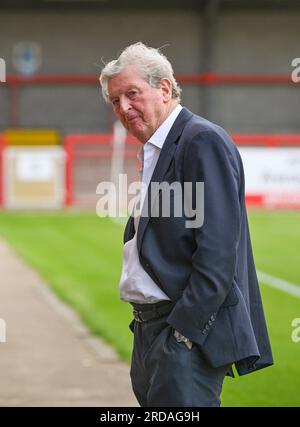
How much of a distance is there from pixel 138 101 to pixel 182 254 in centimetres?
61

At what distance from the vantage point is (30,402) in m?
7.00

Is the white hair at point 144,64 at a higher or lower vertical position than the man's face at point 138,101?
higher

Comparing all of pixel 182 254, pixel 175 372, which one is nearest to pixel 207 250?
pixel 182 254

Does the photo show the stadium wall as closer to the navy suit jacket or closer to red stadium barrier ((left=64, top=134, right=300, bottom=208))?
red stadium barrier ((left=64, top=134, right=300, bottom=208))

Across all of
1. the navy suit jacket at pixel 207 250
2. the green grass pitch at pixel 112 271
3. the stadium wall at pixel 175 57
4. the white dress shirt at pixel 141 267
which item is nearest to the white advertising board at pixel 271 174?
the green grass pitch at pixel 112 271

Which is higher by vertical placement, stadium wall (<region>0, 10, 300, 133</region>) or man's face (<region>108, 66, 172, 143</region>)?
stadium wall (<region>0, 10, 300, 133</region>)

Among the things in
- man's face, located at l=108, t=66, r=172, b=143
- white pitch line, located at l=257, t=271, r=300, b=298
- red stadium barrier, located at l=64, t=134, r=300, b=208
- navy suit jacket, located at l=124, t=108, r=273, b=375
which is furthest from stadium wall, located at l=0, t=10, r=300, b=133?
navy suit jacket, located at l=124, t=108, r=273, b=375

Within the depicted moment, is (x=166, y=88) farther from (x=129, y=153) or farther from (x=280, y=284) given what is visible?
(x=129, y=153)

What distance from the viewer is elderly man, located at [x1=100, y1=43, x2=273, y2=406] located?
3736 millimetres

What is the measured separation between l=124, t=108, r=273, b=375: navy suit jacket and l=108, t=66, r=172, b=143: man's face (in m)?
0.09

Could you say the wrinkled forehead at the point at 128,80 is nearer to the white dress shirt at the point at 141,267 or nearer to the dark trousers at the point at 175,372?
the white dress shirt at the point at 141,267

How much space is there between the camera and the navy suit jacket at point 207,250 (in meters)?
3.73

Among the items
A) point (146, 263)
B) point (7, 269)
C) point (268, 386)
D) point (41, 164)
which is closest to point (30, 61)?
point (41, 164)

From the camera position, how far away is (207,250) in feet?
12.2
